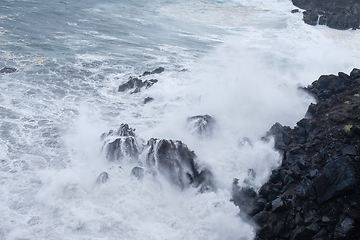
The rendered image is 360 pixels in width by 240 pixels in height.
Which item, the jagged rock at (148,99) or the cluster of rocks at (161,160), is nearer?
the cluster of rocks at (161,160)

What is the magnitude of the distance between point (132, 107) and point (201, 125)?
580 cm

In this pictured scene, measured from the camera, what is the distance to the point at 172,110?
693 inches

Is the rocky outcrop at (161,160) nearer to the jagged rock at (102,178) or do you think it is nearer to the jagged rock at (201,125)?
A: the jagged rock at (102,178)

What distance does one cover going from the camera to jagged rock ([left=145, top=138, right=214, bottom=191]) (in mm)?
12088

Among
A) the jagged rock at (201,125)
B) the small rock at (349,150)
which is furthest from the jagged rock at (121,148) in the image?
the small rock at (349,150)

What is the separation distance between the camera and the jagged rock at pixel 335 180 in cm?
838

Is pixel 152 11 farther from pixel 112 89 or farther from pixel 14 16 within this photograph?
pixel 112 89

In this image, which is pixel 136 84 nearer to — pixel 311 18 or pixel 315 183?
pixel 315 183

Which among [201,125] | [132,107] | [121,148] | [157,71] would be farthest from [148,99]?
[121,148]

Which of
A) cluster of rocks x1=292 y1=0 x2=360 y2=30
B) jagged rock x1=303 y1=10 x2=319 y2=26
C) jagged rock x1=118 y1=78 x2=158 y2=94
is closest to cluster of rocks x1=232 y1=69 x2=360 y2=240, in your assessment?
jagged rock x1=118 y1=78 x2=158 y2=94

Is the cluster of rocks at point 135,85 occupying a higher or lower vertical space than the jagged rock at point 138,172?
higher

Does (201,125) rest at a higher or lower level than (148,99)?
higher

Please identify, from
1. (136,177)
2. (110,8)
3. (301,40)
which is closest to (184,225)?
(136,177)

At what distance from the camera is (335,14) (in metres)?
39.4
